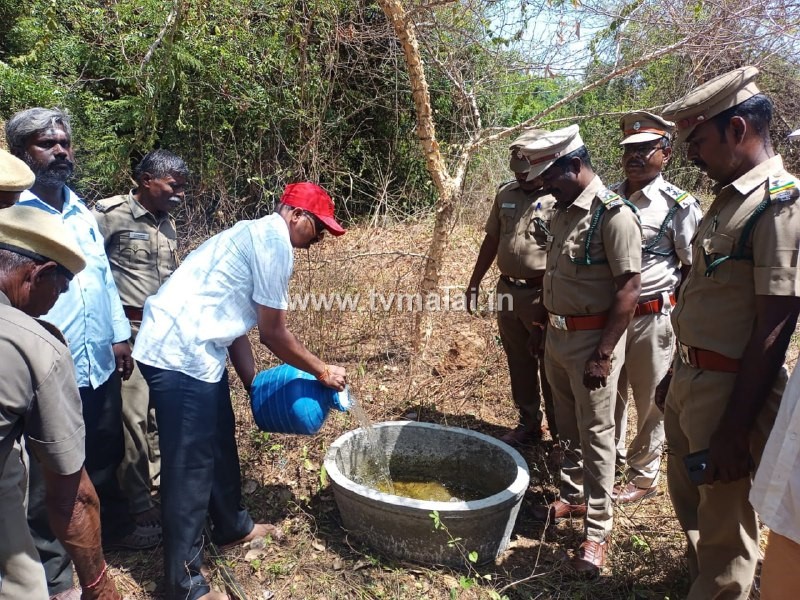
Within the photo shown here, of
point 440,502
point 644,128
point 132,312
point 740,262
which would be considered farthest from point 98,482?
point 644,128

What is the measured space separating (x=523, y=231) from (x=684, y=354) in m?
1.51

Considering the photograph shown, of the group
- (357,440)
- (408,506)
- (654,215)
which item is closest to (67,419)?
(408,506)

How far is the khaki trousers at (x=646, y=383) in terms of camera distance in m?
3.06

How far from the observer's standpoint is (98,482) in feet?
8.89

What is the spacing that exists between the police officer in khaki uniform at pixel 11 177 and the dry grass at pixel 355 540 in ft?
5.90

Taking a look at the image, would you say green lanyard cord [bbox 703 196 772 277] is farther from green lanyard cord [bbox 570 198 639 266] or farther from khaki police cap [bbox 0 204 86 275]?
khaki police cap [bbox 0 204 86 275]

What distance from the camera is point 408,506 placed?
8.15 ft

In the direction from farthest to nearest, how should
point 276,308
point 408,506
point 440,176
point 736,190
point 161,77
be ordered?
point 161,77 → point 440,176 → point 408,506 → point 276,308 → point 736,190

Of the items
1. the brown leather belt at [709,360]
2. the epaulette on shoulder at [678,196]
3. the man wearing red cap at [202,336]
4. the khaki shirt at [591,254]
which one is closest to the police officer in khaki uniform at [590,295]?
the khaki shirt at [591,254]

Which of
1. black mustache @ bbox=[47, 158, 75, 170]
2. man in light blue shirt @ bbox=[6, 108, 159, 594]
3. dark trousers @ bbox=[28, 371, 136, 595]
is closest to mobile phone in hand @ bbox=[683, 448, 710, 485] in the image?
dark trousers @ bbox=[28, 371, 136, 595]

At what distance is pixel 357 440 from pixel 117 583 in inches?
50.8

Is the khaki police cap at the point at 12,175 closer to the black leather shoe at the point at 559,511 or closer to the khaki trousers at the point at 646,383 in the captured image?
the black leather shoe at the point at 559,511

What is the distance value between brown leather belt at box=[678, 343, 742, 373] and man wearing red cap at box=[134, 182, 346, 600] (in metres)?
1.40

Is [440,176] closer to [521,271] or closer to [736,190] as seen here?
[521,271]
